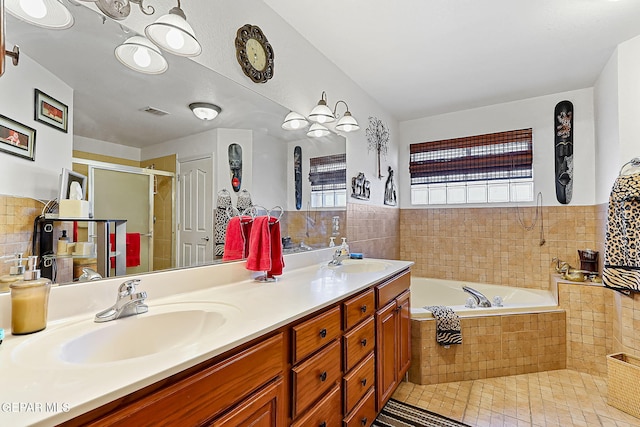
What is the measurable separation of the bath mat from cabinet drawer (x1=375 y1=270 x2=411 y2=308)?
714 mm

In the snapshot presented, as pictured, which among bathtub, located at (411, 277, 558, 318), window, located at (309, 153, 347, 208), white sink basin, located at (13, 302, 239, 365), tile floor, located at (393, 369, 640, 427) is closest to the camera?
white sink basin, located at (13, 302, 239, 365)

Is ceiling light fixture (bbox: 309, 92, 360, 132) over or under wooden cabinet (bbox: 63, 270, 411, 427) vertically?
over

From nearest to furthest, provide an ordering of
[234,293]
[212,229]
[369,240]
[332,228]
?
[234,293]
[212,229]
[332,228]
[369,240]

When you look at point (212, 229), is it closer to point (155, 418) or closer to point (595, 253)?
point (155, 418)

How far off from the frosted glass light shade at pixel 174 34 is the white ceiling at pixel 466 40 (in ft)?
2.93

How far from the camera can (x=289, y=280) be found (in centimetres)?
172

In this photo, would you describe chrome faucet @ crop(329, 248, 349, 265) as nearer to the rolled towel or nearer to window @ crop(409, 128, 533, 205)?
the rolled towel

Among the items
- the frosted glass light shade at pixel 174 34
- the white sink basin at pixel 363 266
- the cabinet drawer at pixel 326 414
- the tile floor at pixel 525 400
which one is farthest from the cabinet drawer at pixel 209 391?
the tile floor at pixel 525 400

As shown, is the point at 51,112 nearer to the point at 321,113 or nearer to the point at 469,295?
the point at 321,113

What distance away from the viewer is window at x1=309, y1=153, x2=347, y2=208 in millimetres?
2395

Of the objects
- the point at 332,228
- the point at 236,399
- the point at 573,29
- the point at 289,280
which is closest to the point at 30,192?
the point at 236,399

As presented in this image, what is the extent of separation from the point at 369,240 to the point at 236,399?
239 cm

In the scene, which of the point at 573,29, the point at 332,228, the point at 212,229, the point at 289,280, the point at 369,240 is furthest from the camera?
the point at 369,240

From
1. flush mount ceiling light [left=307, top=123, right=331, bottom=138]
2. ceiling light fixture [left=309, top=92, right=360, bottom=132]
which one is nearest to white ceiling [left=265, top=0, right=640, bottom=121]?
ceiling light fixture [left=309, top=92, right=360, bottom=132]
